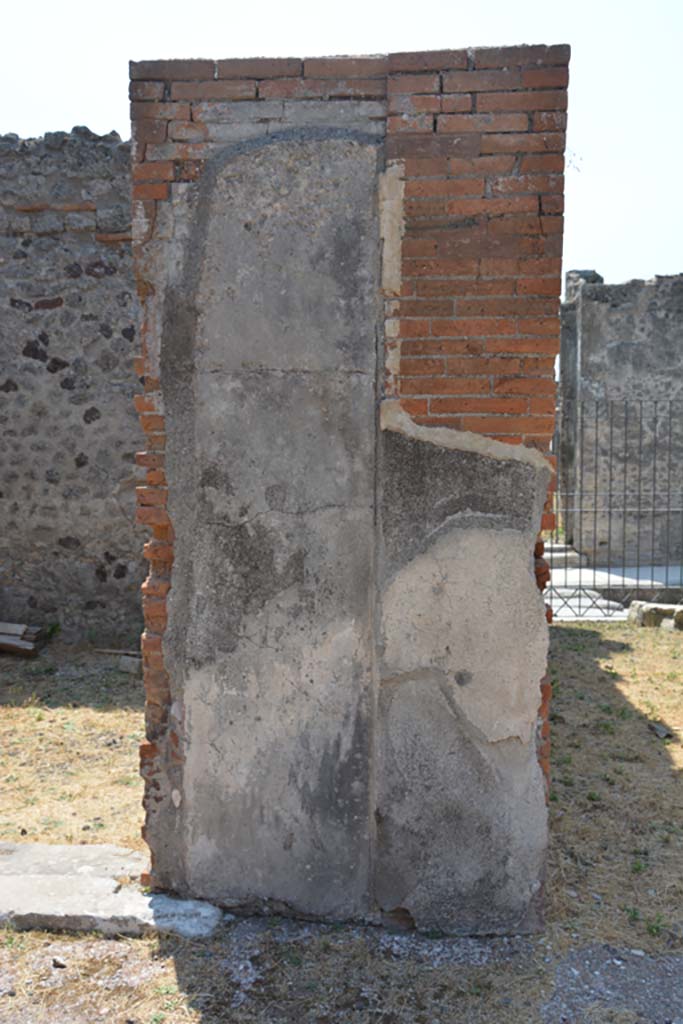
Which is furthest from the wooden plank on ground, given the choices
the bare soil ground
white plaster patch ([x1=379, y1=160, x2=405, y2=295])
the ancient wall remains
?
the ancient wall remains

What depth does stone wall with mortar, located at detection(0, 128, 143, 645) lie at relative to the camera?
7.11 meters

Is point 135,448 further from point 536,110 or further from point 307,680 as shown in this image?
point 536,110

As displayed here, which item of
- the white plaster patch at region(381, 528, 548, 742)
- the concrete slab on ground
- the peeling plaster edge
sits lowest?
the concrete slab on ground

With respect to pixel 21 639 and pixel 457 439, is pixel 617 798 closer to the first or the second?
pixel 457 439

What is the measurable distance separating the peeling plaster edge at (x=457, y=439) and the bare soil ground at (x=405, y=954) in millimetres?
1756

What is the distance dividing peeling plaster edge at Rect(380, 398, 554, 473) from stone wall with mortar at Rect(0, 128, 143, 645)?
4.46 m

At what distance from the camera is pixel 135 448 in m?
7.30

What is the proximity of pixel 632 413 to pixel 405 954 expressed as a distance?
892 centimetres

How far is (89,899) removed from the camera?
11.3 feet

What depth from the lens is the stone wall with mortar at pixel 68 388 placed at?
7.11 metres

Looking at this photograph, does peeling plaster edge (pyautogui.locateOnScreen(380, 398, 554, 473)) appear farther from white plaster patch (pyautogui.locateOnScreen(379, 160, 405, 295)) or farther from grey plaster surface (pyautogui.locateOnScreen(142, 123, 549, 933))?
white plaster patch (pyautogui.locateOnScreen(379, 160, 405, 295))

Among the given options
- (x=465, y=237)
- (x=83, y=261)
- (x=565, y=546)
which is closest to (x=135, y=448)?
(x=83, y=261)

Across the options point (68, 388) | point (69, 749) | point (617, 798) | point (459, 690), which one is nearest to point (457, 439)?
point (459, 690)

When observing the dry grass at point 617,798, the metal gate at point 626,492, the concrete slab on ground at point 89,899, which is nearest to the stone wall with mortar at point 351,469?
the concrete slab on ground at point 89,899
